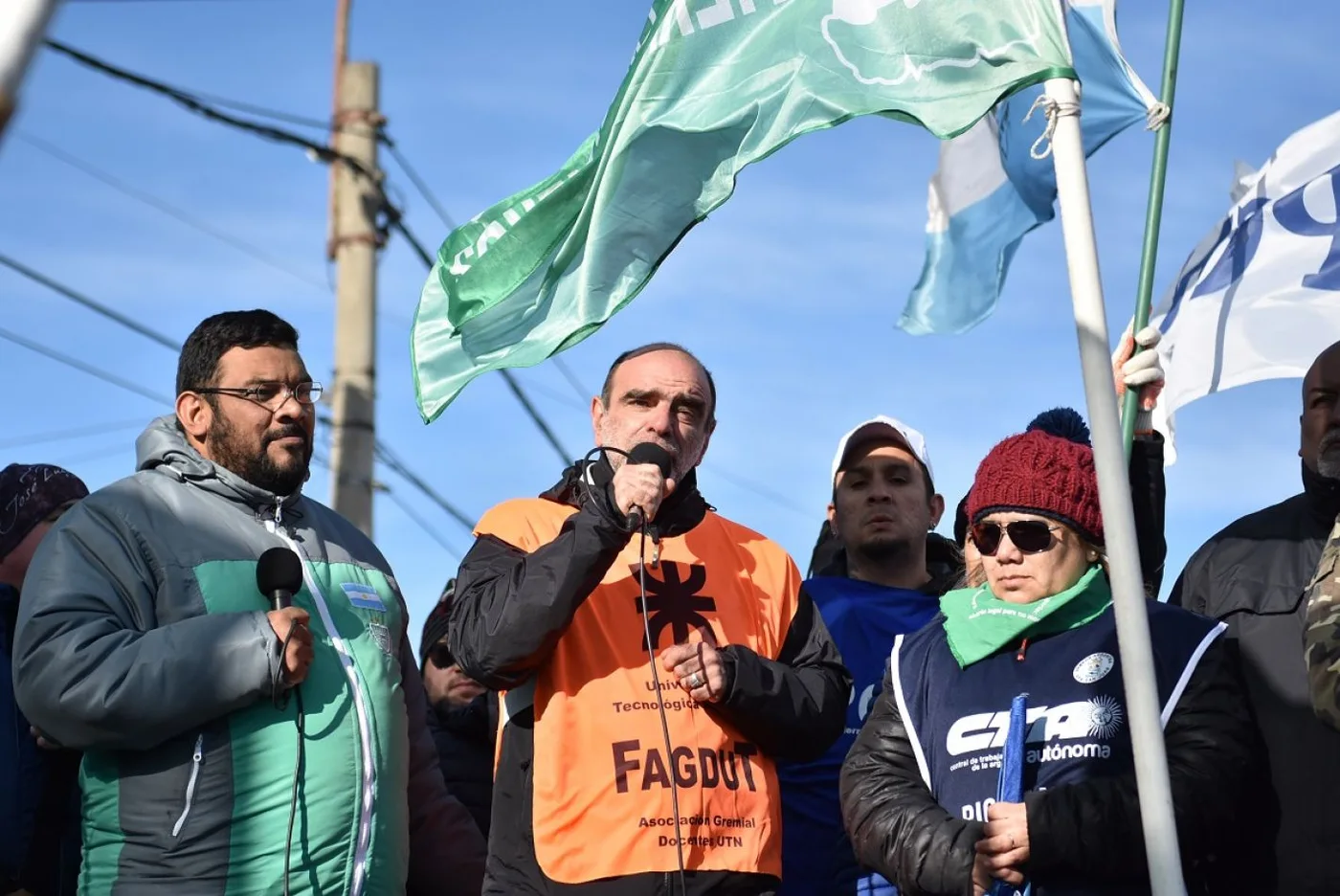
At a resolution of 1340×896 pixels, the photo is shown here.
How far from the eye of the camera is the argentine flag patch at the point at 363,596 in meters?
4.80

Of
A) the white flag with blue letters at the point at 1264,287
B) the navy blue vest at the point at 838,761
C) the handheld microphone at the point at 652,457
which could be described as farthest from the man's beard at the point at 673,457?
the white flag with blue letters at the point at 1264,287

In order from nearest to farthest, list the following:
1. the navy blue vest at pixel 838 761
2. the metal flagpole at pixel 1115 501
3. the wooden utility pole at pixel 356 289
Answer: the metal flagpole at pixel 1115 501 < the navy blue vest at pixel 838 761 < the wooden utility pole at pixel 356 289

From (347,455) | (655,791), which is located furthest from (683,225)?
(347,455)

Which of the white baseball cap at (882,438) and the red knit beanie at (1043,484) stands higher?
the white baseball cap at (882,438)

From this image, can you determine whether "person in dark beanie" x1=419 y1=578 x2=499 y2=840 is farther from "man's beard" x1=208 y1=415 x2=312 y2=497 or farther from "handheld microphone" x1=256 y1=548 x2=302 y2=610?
"handheld microphone" x1=256 y1=548 x2=302 y2=610

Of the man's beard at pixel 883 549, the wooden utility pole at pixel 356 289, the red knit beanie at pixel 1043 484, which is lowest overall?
the red knit beanie at pixel 1043 484

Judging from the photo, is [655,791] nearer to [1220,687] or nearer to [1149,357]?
[1220,687]

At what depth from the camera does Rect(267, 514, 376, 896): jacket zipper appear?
14.8 ft

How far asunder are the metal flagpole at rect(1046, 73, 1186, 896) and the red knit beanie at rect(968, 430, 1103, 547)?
1.98 feet

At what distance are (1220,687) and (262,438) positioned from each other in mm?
2521

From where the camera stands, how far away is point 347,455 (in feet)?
41.8

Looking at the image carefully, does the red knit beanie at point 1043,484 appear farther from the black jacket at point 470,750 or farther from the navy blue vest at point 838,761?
the black jacket at point 470,750

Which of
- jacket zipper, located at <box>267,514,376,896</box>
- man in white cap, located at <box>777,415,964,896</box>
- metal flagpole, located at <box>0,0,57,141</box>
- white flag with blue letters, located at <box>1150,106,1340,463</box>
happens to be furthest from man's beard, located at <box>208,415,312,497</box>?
metal flagpole, located at <box>0,0,57,141</box>

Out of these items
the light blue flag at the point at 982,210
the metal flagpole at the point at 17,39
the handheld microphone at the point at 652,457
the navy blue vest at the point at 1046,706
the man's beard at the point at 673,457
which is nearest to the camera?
the metal flagpole at the point at 17,39
